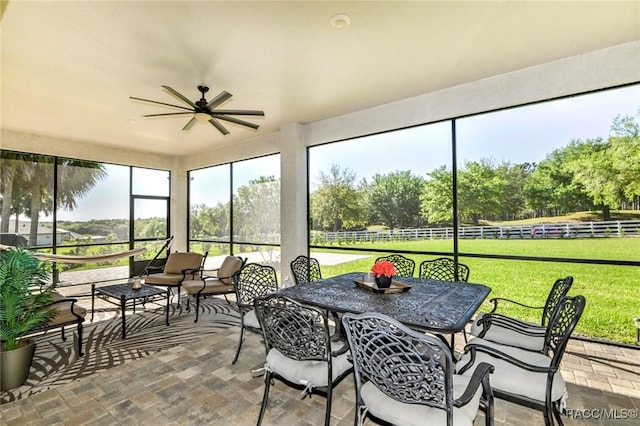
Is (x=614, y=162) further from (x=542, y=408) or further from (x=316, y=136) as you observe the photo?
(x=316, y=136)

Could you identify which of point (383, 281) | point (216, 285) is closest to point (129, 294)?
point (216, 285)

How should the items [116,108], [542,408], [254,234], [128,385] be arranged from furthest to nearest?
[254,234] < [116,108] < [128,385] < [542,408]

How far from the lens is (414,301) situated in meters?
2.37

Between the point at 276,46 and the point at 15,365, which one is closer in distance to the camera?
the point at 15,365

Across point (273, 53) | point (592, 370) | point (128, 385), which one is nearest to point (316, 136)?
point (273, 53)

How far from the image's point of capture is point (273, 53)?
3.10 meters

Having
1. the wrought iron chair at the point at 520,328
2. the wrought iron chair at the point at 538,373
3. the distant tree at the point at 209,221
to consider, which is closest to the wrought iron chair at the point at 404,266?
the wrought iron chair at the point at 520,328

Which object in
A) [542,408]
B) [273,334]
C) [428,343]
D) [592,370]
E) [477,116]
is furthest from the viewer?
[477,116]

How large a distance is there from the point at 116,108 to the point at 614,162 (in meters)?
6.56

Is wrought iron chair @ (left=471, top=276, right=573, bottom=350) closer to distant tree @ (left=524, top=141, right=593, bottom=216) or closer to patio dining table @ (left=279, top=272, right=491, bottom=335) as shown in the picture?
patio dining table @ (left=279, top=272, right=491, bottom=335)

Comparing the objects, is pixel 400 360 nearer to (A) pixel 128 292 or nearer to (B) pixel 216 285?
(B) pixel 216 285

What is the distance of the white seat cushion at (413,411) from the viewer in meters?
1.42

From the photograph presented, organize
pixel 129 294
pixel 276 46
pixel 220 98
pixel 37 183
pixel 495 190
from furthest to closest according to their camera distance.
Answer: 1. pixel 37 183
2. pixel 495 190
3. pixel 129 294
4. pixel 220 98
5. pixel 276 46

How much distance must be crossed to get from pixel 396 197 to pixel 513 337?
10.0 feet
